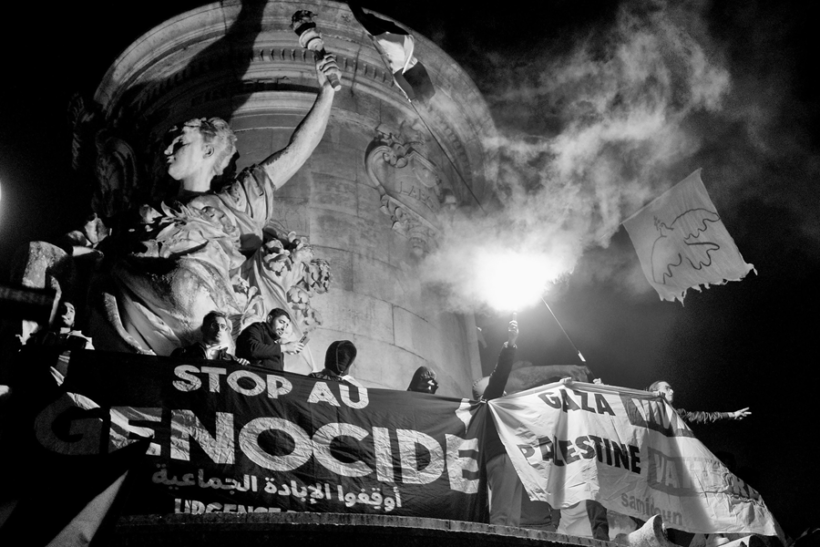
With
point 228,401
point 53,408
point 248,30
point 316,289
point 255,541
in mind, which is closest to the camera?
point 255,541

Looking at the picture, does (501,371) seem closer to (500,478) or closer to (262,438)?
(500,478)

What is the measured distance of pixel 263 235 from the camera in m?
14.5

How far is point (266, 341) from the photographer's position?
11.8m

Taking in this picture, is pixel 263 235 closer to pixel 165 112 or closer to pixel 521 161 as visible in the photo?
pixel 165 112

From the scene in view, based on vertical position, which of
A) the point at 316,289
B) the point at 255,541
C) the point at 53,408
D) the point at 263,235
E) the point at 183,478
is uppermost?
the point at 263,235

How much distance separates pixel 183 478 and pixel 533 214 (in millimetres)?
13655

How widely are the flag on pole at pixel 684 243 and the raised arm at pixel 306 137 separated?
7.66 m

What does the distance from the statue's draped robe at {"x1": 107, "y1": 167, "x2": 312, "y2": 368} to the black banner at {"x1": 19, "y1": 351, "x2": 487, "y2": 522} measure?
2177mm

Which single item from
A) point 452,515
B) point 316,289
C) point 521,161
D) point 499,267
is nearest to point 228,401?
point 452,515

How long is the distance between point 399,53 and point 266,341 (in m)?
7.54

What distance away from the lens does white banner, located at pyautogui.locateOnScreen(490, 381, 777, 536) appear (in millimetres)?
11039

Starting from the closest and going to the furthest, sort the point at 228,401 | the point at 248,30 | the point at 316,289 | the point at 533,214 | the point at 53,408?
1. the point at 53,408
2. the point at 228,401
3. the point at 316,289
4. the point at 248,30
5. the point at 533,214

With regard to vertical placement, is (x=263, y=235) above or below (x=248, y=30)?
below

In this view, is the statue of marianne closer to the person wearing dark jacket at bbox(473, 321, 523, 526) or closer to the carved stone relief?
the carved stone relief
